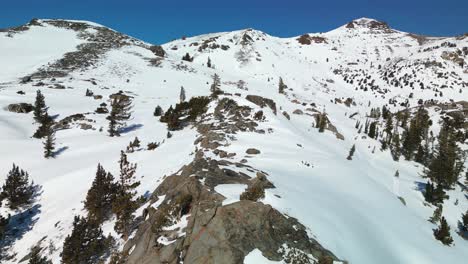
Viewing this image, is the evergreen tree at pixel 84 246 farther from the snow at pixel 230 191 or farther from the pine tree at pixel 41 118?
the pine tree at pixel 41 118

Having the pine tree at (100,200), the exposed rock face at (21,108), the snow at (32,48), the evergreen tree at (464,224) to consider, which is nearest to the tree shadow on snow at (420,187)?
the evergreen tree at (464,224)

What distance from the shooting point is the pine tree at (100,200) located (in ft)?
58.9

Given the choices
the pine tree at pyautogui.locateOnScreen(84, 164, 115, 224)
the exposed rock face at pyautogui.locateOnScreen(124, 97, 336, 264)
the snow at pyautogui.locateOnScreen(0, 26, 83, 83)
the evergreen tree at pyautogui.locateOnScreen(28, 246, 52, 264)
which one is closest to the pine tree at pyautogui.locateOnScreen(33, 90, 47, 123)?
the pine tree at pyautogui.locateOnScreen(84, 164, 115, 224)

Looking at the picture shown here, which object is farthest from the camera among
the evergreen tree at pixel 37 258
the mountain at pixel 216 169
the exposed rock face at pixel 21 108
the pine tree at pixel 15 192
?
the exposed rock face at pixel 21 108

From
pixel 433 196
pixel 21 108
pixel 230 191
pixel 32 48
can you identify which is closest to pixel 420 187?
pixel 433 196

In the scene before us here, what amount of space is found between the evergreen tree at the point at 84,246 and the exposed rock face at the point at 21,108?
118 ft

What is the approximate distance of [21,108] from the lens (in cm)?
4347

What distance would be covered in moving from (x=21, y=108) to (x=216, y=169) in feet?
133

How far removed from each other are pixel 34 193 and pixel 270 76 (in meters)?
87.8

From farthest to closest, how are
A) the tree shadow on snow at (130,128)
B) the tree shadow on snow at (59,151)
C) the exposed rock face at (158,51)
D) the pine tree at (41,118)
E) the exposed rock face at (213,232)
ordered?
the exposed rock face at (158,51) → the tree shadow on snow at (130,128) → the pine tree at (41,118) → the tree shadow on snow at (59,151) → the exposed rock face at (213,232)

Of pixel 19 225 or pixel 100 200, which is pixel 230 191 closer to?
pixel 100 200

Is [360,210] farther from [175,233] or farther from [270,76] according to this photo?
[270,76]

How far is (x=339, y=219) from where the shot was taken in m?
14.1

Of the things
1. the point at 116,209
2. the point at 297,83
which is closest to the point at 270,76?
the point at 297,83
